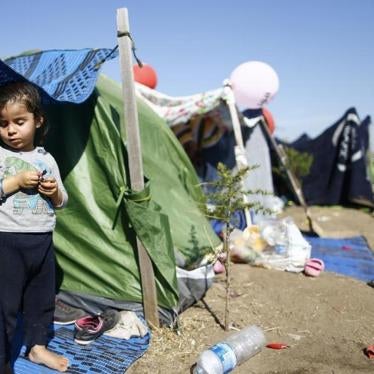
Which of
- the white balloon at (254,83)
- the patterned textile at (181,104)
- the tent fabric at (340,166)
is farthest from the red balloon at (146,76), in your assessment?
the tent fabric at (340,166)

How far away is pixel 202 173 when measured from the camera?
6.86 m

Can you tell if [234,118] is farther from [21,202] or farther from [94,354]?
[21,202]

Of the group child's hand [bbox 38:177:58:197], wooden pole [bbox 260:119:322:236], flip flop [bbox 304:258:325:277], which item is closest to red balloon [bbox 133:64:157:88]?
wooden pole [bbox 260:119:322:236]

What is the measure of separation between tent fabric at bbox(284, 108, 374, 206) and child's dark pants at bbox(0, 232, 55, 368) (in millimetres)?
8484

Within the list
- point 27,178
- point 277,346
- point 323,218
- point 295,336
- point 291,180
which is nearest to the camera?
point 27,178

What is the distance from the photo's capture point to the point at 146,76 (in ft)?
24.4

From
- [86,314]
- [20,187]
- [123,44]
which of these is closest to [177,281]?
[86,314]

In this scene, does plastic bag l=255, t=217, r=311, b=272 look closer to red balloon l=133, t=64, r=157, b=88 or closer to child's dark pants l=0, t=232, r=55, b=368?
child's dark pants l=0, t=232, r=55, b=368

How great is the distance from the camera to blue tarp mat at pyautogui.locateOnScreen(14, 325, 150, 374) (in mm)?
2559

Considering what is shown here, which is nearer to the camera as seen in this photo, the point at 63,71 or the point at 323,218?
the point at 63,71

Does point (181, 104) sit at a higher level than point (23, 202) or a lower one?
higher

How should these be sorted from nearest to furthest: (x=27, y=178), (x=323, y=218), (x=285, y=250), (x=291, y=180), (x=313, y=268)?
(x=27, y=178)
(x=313, y=268)
(x=285, y=250)
(x=291, y=180)
(x=323, y=218)

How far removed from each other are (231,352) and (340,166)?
8027mm

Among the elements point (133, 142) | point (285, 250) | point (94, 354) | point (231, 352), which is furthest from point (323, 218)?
point (94, 354)
